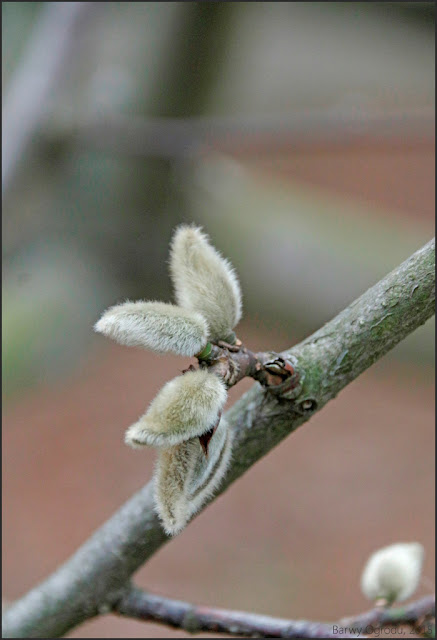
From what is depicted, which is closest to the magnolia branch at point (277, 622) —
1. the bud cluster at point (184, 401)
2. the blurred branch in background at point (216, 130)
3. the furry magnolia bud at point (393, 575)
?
the furry magnolia bud at point (393, 575)

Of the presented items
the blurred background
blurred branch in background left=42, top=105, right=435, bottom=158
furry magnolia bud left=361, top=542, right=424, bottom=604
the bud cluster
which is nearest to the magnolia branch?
furry magnolia bud left=361, top=542, right=424, bottom=604

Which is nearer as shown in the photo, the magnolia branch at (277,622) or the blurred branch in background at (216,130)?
the magnolia branch at (277,622)

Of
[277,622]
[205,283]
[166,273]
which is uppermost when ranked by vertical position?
[166,273]

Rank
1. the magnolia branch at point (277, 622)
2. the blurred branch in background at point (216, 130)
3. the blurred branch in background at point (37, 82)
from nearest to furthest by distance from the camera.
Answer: the magnolia branch at point (277, 622), the blurred branch in background at point (37, 82), the blurred branch in background at point (216, 130)

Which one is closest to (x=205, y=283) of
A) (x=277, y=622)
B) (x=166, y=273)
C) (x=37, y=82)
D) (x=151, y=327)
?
(x=151, y=327)

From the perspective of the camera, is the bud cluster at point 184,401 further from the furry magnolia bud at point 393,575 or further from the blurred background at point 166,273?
the blurred background at point 166,273

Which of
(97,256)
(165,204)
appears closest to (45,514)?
(97,256)

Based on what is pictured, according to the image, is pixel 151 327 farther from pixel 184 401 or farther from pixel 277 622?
pixel 277 622
